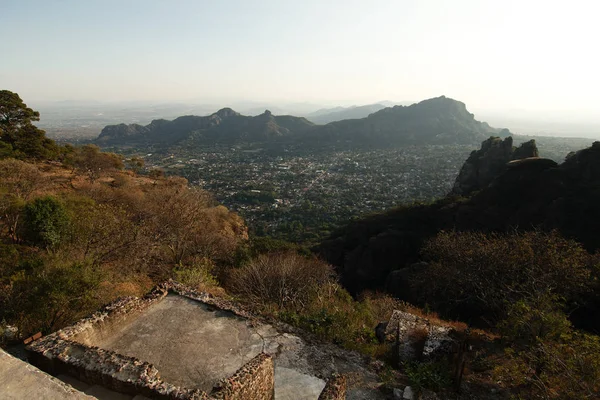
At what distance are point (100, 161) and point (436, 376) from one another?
3209 centimetres

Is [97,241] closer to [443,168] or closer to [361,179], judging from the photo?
[361,179]

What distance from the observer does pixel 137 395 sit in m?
5.34

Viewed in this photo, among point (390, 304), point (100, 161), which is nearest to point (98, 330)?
point (390, 304)

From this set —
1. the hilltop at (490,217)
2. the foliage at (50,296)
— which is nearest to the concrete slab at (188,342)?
the foliage at (50,296)

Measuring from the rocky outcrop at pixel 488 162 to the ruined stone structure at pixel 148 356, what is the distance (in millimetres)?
35048

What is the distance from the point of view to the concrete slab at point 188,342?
6.85 metres

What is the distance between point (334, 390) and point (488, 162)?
38449mm

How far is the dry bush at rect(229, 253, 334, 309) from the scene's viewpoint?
1327 centimetres

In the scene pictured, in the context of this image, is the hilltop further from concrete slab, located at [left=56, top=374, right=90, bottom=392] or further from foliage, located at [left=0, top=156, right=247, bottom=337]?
concrete slab, located at [left=56, top=374, right=90, bottom=392]

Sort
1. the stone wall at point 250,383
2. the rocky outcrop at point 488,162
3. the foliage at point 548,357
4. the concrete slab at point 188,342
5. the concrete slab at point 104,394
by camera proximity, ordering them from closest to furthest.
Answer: the stone wall at point 250,383
the concrete slab at point 104,394
the foliage at point 548,357
the concrete slab at point 188,342
the rocky outcrop at point 488,162

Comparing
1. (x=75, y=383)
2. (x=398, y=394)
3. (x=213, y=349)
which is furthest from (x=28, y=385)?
(x=398, y=394)

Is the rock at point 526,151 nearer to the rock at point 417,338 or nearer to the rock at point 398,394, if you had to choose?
the rock at point 417,338

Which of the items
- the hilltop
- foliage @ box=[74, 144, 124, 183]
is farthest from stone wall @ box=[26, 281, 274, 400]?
foliage @ box=[74, 144, 124, 183]

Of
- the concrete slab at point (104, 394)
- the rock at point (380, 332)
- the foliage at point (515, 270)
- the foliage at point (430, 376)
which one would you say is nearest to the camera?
the concrete slab at point (104, 394)
